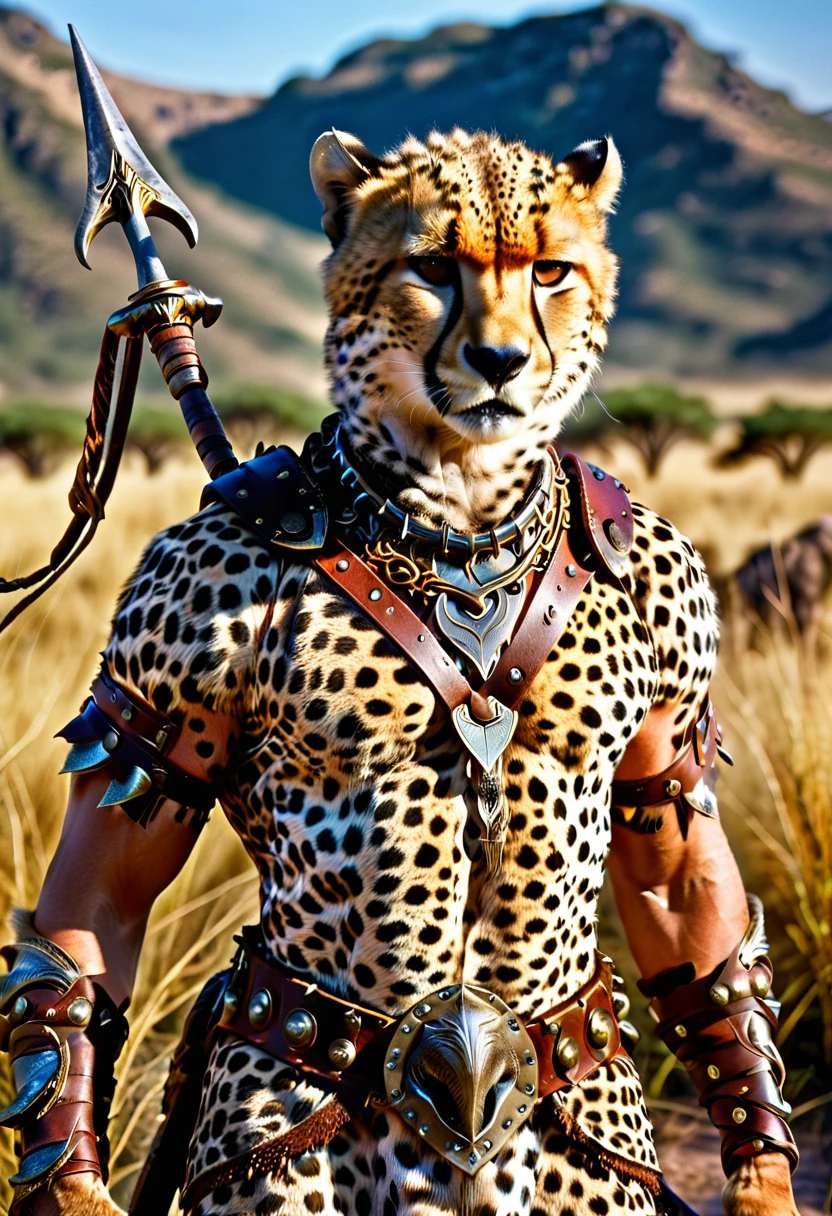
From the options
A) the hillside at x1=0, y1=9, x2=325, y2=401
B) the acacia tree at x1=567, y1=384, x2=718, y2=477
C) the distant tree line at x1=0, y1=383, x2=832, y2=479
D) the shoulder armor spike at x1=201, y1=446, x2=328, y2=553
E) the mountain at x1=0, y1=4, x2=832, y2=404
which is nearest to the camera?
the shoulder armor spike at x1=201, y1=446, x2=328, y2=553

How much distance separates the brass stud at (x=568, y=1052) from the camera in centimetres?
163

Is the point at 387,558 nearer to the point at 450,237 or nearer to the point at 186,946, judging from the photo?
the point at 450,237

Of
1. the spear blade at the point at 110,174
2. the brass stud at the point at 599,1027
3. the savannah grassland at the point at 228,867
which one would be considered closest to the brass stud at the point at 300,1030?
the brass stud at the point at 599,1027

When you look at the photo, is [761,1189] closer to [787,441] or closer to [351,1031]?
[351,1031]

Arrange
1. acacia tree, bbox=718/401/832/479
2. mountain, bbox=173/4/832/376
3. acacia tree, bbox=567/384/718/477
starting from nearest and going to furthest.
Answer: acacia tree, bbox=567/384/718/477
acacia tree, bbox=718/401/832/479
mountain, bbox=173/4/832/376

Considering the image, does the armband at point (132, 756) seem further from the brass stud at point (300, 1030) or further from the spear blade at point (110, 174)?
the spear blade at point (110, 174)

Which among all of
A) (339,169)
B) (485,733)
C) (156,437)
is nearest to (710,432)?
(156,437)

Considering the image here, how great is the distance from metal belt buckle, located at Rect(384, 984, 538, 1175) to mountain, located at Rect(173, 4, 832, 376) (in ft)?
87.4

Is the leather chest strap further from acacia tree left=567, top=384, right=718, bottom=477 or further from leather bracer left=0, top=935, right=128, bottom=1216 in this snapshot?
acacia tree left=567, top=384, right=718, bottom=477

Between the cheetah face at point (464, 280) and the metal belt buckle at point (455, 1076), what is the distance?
2.18ft

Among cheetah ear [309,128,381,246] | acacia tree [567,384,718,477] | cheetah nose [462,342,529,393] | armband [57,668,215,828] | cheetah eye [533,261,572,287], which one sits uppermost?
acacia tree [567,384,718,477]

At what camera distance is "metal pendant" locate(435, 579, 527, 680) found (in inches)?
64.6

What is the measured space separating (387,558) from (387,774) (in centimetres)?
26

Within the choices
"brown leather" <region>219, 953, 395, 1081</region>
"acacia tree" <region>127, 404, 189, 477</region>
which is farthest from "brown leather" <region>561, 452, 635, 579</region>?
"acacia tree" <region>127, 404, 189, 477</region>
